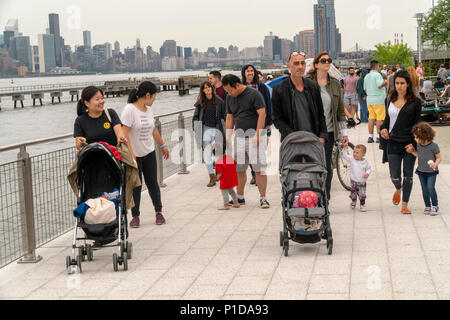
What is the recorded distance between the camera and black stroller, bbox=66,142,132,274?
639 cm

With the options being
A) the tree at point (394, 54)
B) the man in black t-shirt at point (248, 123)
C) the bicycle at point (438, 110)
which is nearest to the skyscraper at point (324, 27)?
the tree at point (394, 54)

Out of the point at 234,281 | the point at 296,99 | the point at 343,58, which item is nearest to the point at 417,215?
the point at 296,99

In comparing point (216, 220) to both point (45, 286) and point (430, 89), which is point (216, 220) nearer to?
point (45, 286)

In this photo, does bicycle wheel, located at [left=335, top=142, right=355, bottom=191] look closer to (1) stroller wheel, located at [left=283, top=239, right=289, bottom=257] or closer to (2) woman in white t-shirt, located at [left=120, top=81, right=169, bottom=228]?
(2) woman in white t-shirt, located at [left=120, top=81, right=169, bottom=228]

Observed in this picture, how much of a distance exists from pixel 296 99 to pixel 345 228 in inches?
62.2

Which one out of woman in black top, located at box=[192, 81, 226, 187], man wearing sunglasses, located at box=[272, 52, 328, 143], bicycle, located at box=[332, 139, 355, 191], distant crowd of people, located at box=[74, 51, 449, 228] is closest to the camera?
distant crowd of people, located at box=[74, 51, 449, 228]

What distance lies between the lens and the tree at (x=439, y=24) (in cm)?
8588

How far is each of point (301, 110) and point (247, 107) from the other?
1.56m

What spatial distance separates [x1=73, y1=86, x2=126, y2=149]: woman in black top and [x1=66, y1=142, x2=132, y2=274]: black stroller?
1.17ft

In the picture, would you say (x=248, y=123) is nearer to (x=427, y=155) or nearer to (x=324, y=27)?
(x=427, y=155)

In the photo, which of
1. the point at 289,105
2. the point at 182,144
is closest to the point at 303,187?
the point at 289,105

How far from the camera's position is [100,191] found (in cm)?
676

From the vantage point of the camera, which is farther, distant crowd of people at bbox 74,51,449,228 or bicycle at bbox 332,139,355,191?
bicycle at bbox 332,139,355,191

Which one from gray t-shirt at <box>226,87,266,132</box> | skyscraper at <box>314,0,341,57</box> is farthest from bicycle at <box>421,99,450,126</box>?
skyscraper at <box>314,0,341,57</box>
